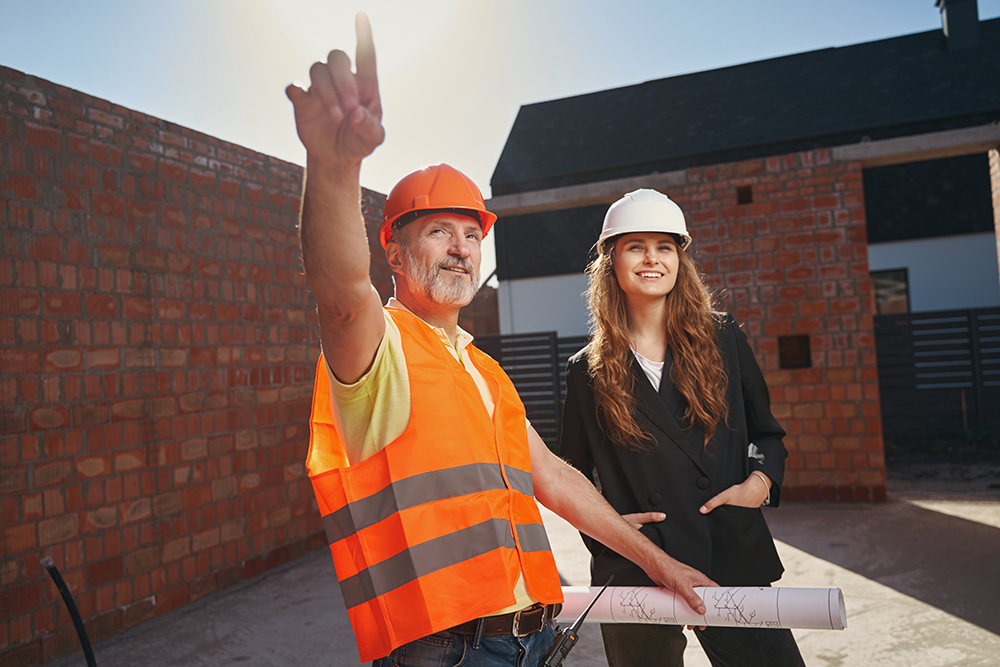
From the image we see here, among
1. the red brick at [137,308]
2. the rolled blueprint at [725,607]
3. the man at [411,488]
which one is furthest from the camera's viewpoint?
the red brick at [137,308]

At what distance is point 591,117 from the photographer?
2036cm

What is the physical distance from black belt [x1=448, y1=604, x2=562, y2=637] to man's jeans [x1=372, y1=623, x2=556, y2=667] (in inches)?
0.5

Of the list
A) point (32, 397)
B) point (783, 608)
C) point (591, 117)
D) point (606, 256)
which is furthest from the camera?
point (591, 117)

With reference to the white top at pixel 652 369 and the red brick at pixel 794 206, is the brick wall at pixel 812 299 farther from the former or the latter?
the white top at pixel 652 369

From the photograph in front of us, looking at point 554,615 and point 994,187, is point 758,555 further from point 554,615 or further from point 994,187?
point 994,187

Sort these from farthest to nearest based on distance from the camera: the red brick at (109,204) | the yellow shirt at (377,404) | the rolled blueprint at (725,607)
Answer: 1. the red brick at (109,204)
2. the rolled blueprint at (725,607)
3. the yellow shirt at (377,404)

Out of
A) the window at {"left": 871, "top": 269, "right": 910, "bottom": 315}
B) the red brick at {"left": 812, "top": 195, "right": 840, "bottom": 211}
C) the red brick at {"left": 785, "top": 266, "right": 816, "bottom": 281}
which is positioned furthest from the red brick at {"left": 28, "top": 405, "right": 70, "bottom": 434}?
the window at {"left": 871, "top": 269, "right": 910, "bottom": 315}

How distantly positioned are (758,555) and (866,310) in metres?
5.23

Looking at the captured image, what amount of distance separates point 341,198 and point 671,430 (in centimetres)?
147

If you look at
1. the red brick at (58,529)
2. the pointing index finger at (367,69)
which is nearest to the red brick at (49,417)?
the red brick at (58,529)

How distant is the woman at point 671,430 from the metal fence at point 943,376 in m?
9.18

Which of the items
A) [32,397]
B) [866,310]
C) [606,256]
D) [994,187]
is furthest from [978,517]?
[32,397]

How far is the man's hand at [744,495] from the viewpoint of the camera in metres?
2.11

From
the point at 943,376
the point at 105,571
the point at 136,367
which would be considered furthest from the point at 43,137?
the point at 943,376
